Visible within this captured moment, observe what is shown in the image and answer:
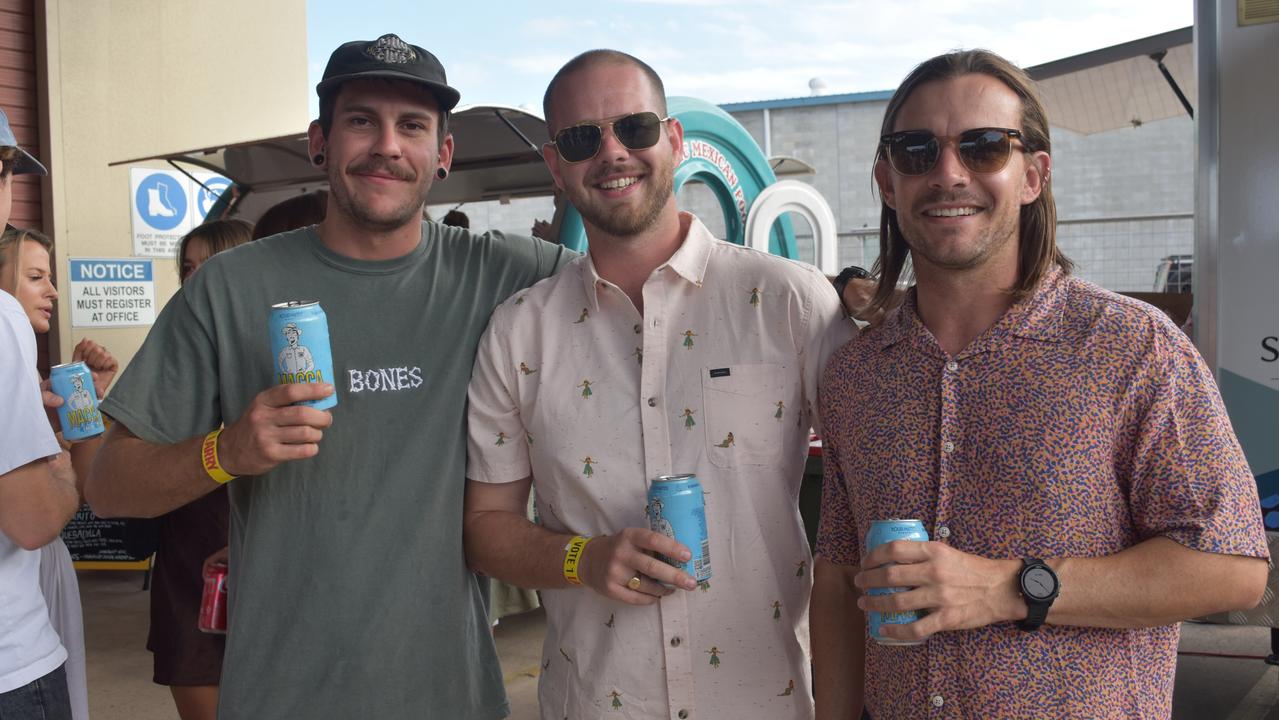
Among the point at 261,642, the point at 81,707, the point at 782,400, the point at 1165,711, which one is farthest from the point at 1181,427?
the point at 81,707

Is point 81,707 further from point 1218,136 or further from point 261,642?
point 1218,136

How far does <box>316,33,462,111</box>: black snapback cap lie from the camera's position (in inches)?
91.5

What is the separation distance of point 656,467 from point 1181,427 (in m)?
0.98

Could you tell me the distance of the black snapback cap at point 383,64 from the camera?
2324 mm

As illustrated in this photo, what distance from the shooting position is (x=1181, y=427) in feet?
5.45

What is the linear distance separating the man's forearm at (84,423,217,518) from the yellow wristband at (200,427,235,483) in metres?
0.02

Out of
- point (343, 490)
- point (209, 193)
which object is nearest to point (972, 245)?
point (343, 490)

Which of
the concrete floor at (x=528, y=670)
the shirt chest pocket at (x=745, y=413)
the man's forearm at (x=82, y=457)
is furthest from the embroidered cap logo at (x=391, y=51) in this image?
the concrete floor at (x=528, y=670)

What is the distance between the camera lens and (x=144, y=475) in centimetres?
224

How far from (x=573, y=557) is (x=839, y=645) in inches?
22.1

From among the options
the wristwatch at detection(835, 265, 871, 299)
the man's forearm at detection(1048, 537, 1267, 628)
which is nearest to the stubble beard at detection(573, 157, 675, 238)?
the man's forearm at detection(1048, 537, 1267, 628)

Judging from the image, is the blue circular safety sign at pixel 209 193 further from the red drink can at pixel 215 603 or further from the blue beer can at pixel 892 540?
the blue beer can at pixel 892 540

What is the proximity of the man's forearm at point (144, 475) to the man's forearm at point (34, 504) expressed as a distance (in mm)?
101

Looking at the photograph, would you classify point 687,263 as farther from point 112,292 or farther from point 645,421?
point 112,292
